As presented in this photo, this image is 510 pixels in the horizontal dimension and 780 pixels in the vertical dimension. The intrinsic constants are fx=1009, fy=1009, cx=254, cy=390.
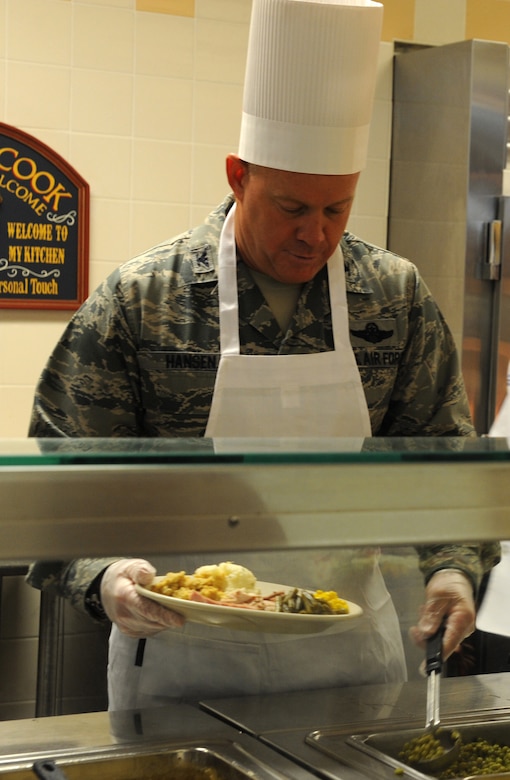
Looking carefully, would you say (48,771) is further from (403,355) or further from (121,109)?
(121,109)

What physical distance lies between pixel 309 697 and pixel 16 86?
2.15m

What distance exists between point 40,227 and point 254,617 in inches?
81.4

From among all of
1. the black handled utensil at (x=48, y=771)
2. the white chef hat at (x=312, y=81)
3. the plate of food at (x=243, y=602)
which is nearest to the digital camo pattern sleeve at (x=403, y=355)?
the white chef hat at (x=312, y=81)

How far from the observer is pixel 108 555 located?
78cm

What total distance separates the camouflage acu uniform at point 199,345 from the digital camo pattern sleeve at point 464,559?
0.42 meters

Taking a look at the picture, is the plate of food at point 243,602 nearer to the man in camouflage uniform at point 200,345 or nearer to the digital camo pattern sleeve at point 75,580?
the digital camo pattern sleeve at point 75,580

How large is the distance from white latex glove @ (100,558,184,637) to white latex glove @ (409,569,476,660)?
11.5 inches

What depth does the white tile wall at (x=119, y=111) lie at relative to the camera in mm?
2826

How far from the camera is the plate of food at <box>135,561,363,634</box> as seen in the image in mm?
1001

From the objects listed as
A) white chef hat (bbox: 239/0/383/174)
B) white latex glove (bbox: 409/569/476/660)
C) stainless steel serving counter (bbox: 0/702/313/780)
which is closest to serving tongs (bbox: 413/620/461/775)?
white latex glove (bbox: 409/569/476/660)

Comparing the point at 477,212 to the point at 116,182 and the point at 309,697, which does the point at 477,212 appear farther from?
the point at 309,697

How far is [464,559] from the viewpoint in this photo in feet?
3.78

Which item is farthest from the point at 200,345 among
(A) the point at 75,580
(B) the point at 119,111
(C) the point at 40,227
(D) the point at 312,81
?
(B) the point at 119,111

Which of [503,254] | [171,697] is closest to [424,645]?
[171,697]
